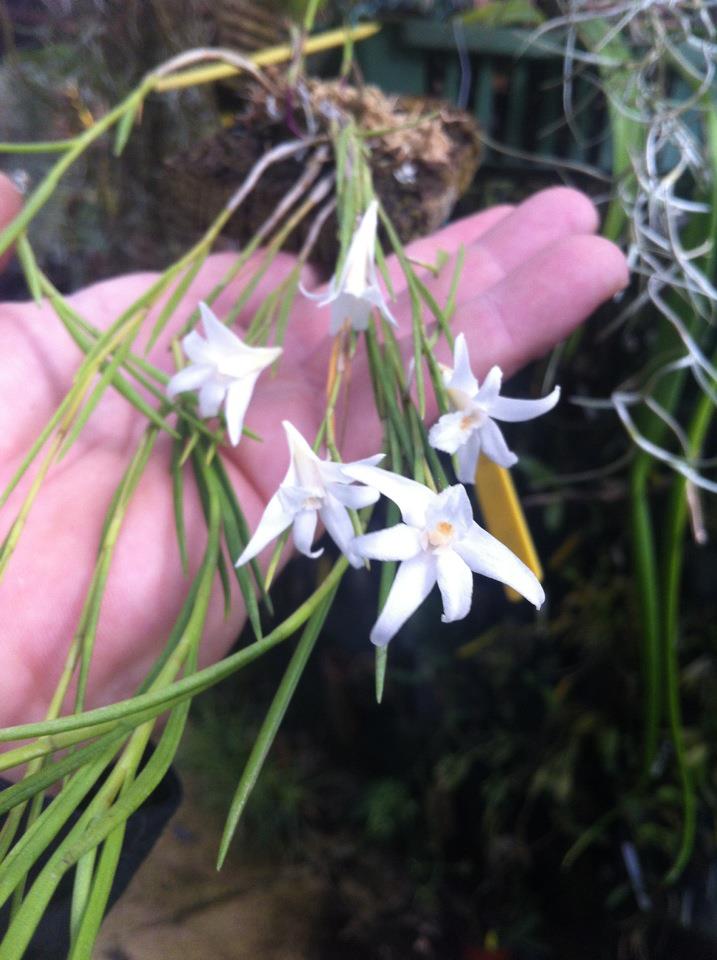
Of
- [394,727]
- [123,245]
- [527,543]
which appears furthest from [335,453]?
[394,727]

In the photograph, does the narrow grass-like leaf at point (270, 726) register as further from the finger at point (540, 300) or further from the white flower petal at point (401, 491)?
the finger at point (540, 300)

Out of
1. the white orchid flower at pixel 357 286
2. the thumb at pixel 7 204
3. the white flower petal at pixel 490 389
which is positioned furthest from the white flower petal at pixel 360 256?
the thumb at pixel 7 204

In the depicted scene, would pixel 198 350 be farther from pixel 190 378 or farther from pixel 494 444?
pixel 494 444

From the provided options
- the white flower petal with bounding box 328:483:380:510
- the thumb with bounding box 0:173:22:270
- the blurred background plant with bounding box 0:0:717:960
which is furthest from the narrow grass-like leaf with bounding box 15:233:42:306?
the white flower petal with bounding box 328:483:380:510

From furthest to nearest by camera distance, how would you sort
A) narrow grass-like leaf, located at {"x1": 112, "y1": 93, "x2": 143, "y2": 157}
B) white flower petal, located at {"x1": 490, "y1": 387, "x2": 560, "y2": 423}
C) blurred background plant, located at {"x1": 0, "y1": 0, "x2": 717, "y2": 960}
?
blurred background plant, located at {"x1": 0, "y1": 0, "x2": 717, "y2": 960}
narrow grass-like leaf, located at {"x1": 112, "y1": 93, "x2": 143, "y2": 157}
white flower petal, located at {"x1": 490, "y1": 387, "x2": 560, "y2": 423}

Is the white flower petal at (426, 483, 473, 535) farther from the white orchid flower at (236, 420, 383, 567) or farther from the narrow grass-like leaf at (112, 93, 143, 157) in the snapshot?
the narrow grass-like leaf at (112, 93, 143, 157)

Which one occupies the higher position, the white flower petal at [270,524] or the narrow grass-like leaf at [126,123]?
the narrow grass-like leaf at [126,123]
